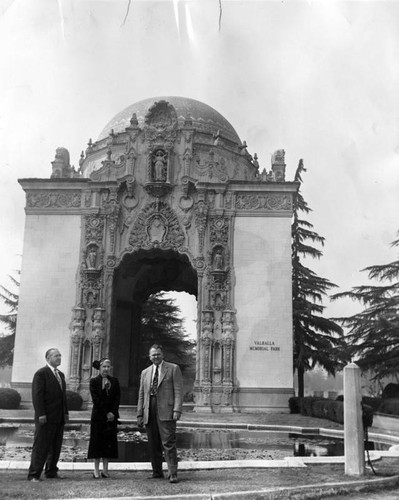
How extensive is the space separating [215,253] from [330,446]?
53.2ft

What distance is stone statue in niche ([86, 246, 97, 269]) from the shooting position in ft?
102

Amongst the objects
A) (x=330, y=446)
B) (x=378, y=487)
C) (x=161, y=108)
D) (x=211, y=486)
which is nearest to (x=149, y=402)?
(x=211, y=486)

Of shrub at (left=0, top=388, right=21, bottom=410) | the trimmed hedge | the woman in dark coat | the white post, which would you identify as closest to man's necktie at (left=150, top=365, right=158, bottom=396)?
the woman in dark coat

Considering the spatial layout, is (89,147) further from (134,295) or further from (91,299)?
(91,299)

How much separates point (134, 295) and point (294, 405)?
43.0 feet

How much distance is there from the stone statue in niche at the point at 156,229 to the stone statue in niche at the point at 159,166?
6.66ft

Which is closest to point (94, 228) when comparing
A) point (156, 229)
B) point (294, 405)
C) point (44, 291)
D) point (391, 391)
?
point (156, 229)

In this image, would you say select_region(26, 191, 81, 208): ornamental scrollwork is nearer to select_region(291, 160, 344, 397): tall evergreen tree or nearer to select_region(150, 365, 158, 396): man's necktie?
select_region(291, 160, 344, 397): tall evergreen tree

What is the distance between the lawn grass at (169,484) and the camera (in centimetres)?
770

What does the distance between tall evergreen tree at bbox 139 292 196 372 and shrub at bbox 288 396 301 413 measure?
23.7m

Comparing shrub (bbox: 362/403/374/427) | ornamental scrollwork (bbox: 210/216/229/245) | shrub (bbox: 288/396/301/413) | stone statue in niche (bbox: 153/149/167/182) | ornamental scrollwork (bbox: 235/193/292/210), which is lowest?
shrub (bbox: 288/396/301/413)

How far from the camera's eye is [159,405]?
973 centimetres

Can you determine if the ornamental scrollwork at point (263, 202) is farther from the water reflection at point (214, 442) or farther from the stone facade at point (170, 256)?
the water reflection at point (214, 442)

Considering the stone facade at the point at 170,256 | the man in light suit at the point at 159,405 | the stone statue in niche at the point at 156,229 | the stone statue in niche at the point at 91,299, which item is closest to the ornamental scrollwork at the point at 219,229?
the stone facade at the point at 170,256
